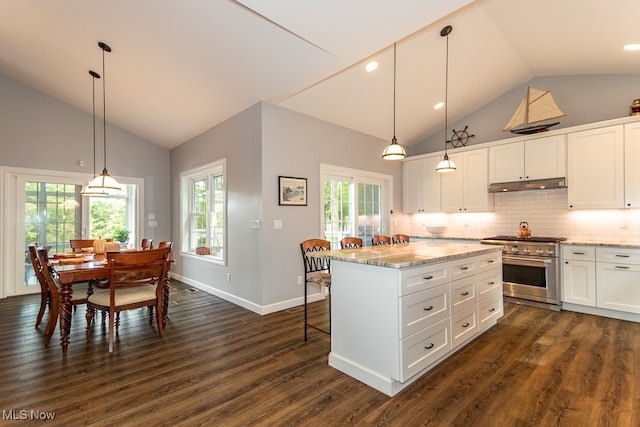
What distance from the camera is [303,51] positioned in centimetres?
313

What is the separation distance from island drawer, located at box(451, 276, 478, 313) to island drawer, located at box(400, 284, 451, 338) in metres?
0.11

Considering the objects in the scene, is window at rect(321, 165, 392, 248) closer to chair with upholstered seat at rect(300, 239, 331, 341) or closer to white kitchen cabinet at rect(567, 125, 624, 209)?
chair with upholstered seat at rect(300, 239, 331, 341)

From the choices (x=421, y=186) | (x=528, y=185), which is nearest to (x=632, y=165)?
(x=528, y=185)

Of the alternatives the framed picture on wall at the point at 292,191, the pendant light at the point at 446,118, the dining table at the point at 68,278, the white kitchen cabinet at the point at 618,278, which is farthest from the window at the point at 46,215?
the white kitchen cabinet at the point at 618,278

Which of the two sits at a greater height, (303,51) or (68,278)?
(303,51)

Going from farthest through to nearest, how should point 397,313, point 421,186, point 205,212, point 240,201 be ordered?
point 421,186 → point 205,212 → point 240,201 → point 397,313

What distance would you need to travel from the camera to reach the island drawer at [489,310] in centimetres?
310

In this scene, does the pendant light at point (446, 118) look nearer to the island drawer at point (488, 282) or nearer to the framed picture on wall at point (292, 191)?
the island drawer at point (488, 282)

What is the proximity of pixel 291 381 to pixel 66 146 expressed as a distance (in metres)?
5.82

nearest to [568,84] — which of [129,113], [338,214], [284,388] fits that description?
[338,214]

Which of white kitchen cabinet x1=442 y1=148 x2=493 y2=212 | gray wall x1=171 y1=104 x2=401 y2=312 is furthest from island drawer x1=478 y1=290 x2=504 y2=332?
gray wall x1=171 y1=104 x2=401 y2=312

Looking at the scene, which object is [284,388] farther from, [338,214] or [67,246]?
[67,246]

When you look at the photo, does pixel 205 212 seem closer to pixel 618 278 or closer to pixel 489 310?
pixel 489 310

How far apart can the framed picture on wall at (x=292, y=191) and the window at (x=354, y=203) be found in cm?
43
